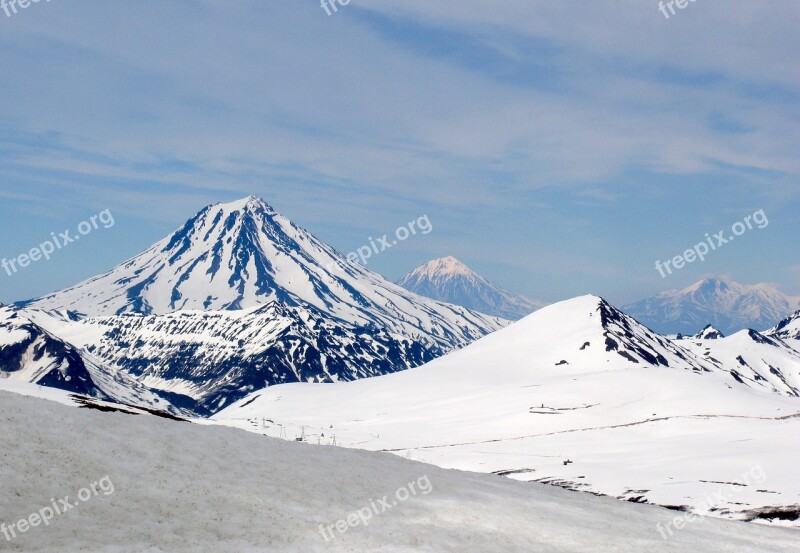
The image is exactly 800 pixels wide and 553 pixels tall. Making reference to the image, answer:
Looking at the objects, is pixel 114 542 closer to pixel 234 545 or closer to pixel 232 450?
pixel 234 545

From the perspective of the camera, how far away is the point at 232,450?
171ft

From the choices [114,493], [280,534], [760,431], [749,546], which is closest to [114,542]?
[114,493]

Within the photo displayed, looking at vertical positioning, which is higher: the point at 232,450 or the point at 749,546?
the point at 232,450

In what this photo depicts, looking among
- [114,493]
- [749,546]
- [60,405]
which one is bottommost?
[749,546]

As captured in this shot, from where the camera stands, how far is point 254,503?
42.6m

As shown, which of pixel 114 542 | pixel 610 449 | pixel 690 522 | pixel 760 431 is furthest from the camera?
pixel 610 449

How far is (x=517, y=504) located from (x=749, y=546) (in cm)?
1507

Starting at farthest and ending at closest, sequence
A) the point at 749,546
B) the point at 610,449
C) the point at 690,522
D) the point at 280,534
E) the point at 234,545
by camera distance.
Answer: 1. the point at 610,449
2. the point at 690,522
3. the point at 749,546
4. the point at 280,534
5. the point at 234,545

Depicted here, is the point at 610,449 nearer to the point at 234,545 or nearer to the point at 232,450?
the point at 232,450

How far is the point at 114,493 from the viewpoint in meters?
39.6

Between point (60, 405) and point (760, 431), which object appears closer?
point (60, 405)

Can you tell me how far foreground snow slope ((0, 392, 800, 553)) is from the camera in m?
36.7

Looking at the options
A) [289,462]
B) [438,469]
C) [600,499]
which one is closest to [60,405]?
[289,462]

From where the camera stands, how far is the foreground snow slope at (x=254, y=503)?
3669cm
